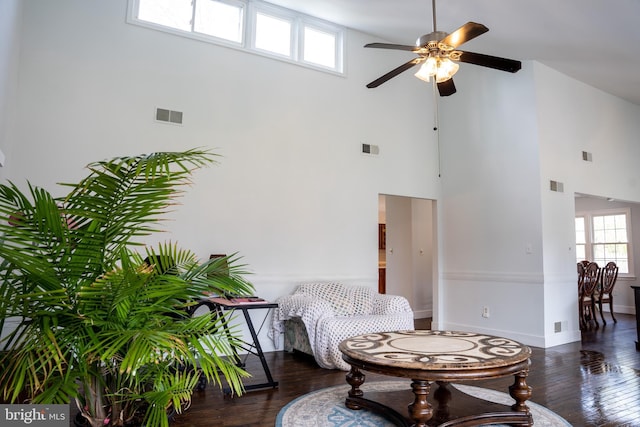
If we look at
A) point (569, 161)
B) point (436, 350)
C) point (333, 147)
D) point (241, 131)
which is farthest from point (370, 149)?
point (436, 350)

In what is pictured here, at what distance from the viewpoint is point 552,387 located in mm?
3357

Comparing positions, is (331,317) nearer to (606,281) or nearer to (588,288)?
Result: (588,288)

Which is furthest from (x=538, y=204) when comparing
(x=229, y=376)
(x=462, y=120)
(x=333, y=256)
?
(x=229, y=376)

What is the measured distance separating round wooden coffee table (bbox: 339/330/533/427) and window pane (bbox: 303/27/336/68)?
151 inches

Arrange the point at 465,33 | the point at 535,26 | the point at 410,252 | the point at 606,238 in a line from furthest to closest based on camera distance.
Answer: the point at 606,238 < the point at 410,252 < the point at 535,26 < the point at 465,33

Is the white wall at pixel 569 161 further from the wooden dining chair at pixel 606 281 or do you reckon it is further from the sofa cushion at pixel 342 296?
the sofa cushion at pixel 342 296

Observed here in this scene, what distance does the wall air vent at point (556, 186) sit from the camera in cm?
516

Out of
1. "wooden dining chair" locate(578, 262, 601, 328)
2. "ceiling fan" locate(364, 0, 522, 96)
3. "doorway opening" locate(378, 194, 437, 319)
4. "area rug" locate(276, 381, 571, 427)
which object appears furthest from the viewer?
"doorway opening" locate(378, 194, 437, 319)

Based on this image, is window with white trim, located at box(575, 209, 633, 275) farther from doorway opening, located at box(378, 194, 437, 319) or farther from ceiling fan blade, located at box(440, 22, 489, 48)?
ceiling fan blade, located at box(440, 22, 489, 48)

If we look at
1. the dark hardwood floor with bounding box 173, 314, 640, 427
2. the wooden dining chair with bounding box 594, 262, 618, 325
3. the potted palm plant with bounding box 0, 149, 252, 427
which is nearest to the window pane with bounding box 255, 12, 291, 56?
the dark hardwood floor with bounding box 173, 314, 640, 427

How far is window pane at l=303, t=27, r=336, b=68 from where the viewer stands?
5392mm

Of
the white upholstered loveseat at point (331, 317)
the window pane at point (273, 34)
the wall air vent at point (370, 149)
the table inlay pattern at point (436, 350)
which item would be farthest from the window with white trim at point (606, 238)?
the window pane at point (273, 34)

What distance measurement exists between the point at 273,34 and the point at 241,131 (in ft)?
4.55

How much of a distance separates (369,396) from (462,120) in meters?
4.43
